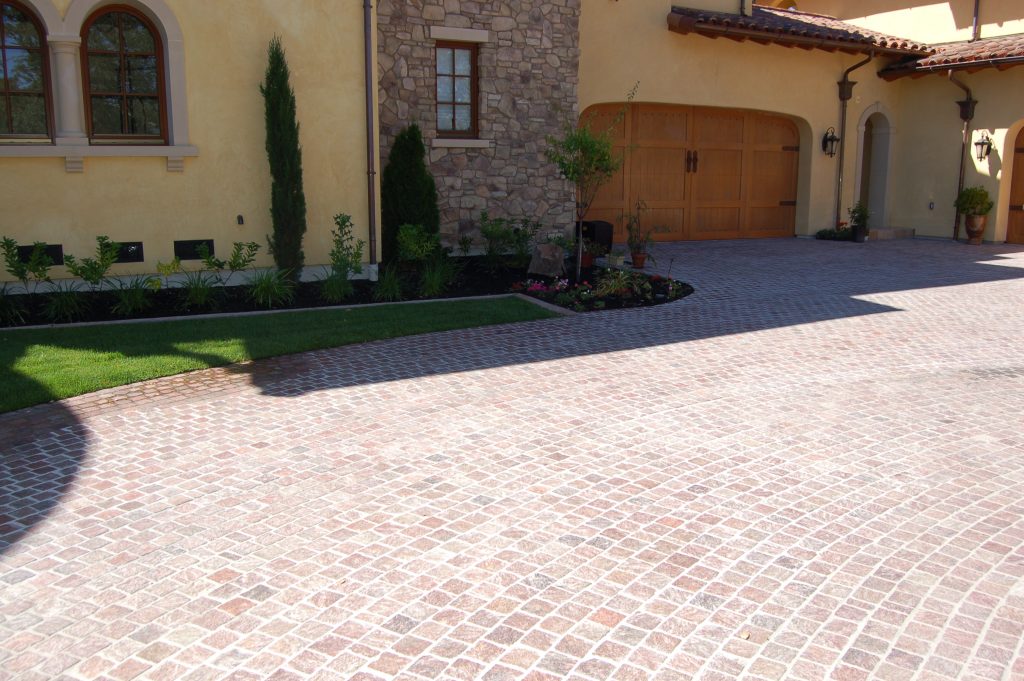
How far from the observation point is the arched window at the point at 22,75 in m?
10.3

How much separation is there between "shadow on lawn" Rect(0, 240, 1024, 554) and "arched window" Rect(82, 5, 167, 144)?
12.1ft

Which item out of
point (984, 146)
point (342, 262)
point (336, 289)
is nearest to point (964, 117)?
point (984, 146)

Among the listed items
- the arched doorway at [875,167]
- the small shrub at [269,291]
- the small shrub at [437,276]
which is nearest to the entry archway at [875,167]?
the arched doorway at [875,167]

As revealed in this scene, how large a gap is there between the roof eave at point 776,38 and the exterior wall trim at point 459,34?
Result: 436 cm

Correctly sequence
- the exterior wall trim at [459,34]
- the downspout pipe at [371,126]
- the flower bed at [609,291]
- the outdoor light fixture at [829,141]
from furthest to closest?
the outdoor light fixture at [829,141] → the exterior wall trim at [459,34] → the downspout pipe at [371,126] → the flower bed at [609,291]

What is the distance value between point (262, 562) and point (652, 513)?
210 cm

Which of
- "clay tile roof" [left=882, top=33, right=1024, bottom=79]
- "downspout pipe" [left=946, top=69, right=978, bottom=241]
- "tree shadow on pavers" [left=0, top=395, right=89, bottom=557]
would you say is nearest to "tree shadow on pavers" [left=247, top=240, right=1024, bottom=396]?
"tree shadow on pavers" [left=0, top=395, right=89, bottom=557]

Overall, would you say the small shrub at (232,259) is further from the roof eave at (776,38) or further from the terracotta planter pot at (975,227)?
the terracotta planter pot at (975,227)

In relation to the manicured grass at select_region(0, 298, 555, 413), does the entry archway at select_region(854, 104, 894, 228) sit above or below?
above

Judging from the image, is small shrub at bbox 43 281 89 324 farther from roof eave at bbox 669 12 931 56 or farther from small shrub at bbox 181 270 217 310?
roof eave at bbox 669 12 931 56

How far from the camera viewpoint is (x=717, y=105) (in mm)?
17891

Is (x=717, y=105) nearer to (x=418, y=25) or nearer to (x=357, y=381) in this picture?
(x=418, y=25)

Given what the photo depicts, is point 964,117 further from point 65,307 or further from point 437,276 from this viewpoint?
point 65,307

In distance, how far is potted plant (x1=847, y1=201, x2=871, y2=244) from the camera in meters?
19.1
